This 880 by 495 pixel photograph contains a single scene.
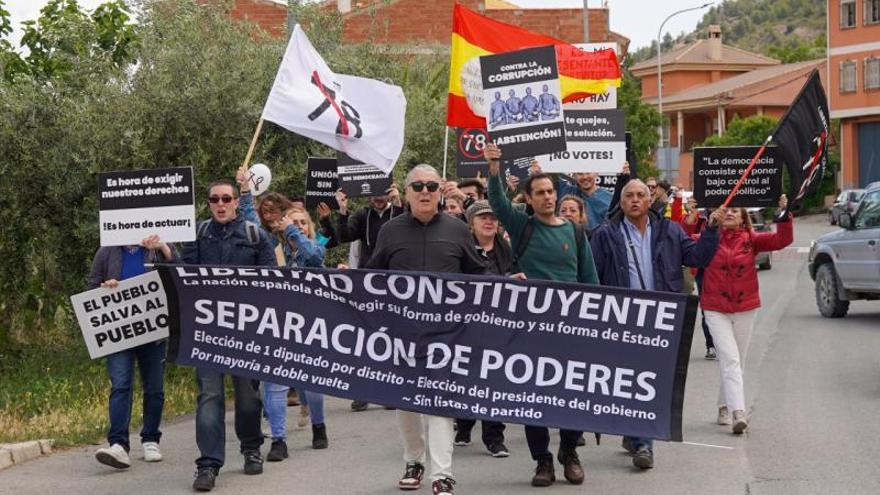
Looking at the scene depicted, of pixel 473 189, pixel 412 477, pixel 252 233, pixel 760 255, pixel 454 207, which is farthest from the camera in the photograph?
pixel 760 255

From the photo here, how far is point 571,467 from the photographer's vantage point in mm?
9125

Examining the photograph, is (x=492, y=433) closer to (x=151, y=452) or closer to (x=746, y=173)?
(x=151, y=452)

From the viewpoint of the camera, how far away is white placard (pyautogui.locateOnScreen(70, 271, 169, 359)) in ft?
32.7

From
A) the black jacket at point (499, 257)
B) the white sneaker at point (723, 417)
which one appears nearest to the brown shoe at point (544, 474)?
the black jacket at point (499, 257)

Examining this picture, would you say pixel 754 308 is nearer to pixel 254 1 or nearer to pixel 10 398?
pixel 10 398

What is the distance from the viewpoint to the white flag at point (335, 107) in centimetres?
1123

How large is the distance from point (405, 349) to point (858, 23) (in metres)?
68.0

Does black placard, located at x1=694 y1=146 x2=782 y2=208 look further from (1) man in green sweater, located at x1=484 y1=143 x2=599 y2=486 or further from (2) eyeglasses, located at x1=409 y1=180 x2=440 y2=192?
(2) eyeglasses, located at x1=409 y1=180 x2=440 y2=192

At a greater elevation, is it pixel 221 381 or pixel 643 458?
pixel 221 381

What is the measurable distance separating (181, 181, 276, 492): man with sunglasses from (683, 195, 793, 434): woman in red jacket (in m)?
3.49

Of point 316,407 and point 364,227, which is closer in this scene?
point 316,407

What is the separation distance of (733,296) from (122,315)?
439 cm

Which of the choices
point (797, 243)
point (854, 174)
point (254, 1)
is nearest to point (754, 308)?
point (254, 1)

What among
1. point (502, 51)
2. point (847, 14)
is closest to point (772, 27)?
point (847, 14)
